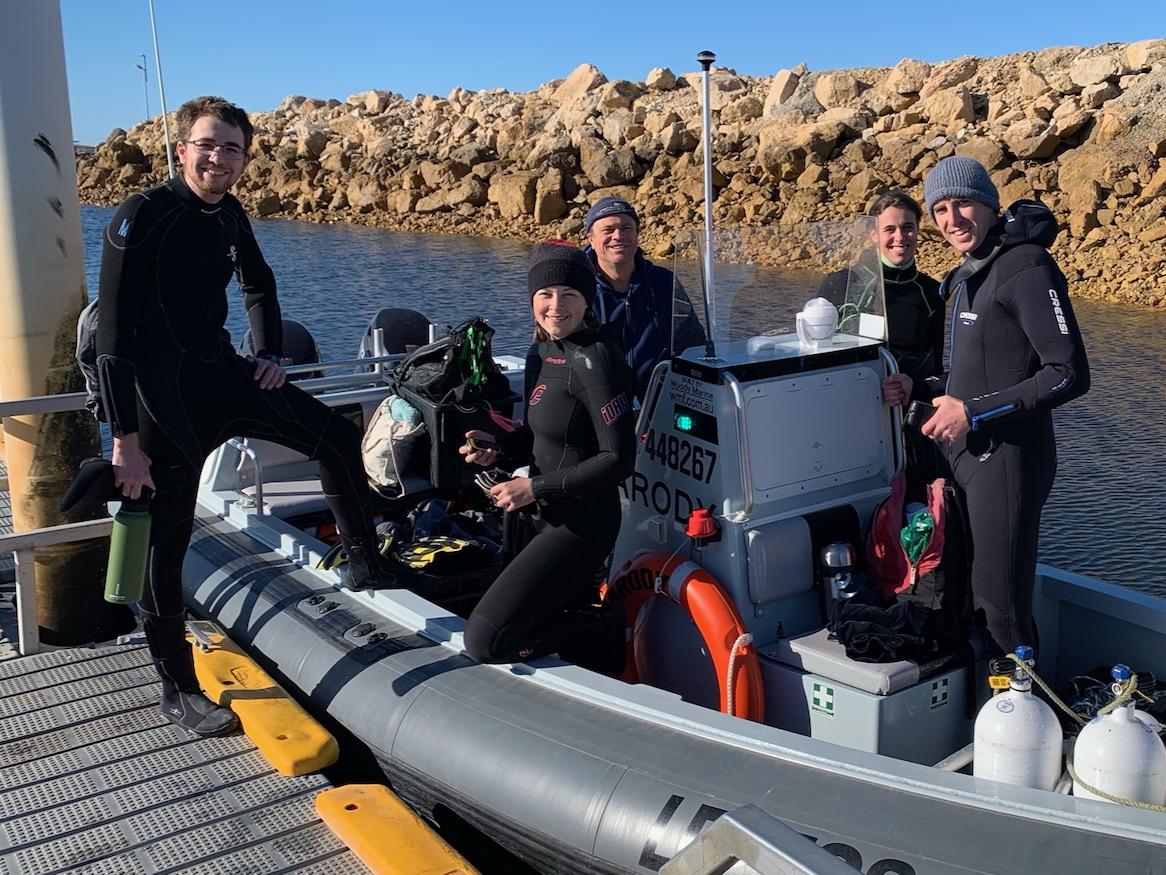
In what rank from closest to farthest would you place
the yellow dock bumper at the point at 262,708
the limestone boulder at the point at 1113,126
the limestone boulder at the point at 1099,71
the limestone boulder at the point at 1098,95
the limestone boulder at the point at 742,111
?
the yellow dock bumper at the point at 262,708, the limestone boulder at the point at 1113,126, the limestone boulder at the point at 1098,95, the limestone boulder at the point at 1099,71, the limestone boulder at the point at 742,111

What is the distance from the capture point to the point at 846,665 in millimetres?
3049

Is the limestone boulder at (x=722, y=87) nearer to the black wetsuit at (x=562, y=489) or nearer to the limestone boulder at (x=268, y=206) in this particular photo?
the limestone boulder at (x=268, y=206)

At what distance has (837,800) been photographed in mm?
2562

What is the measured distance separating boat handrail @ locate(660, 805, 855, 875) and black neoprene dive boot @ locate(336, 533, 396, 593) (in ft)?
6.05

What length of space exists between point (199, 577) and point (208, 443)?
1245 millimetres

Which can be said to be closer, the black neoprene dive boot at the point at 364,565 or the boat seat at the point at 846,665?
the boat seat at the point at 846,665

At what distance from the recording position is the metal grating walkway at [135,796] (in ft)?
9.34

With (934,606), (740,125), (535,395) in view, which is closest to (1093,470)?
(934,606)

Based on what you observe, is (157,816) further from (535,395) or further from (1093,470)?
(1093,470)

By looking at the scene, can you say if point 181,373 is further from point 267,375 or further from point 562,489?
point 562,489

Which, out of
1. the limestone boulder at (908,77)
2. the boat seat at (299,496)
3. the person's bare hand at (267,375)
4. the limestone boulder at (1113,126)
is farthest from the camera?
the limestone boulder at (908,77)

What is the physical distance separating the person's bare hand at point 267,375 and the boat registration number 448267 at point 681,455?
3.64 ft

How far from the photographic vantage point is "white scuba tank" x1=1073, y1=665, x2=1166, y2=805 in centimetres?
247

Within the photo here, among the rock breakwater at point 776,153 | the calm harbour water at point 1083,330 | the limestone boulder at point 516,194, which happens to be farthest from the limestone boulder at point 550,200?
the calm harbour water at point 1083,330
